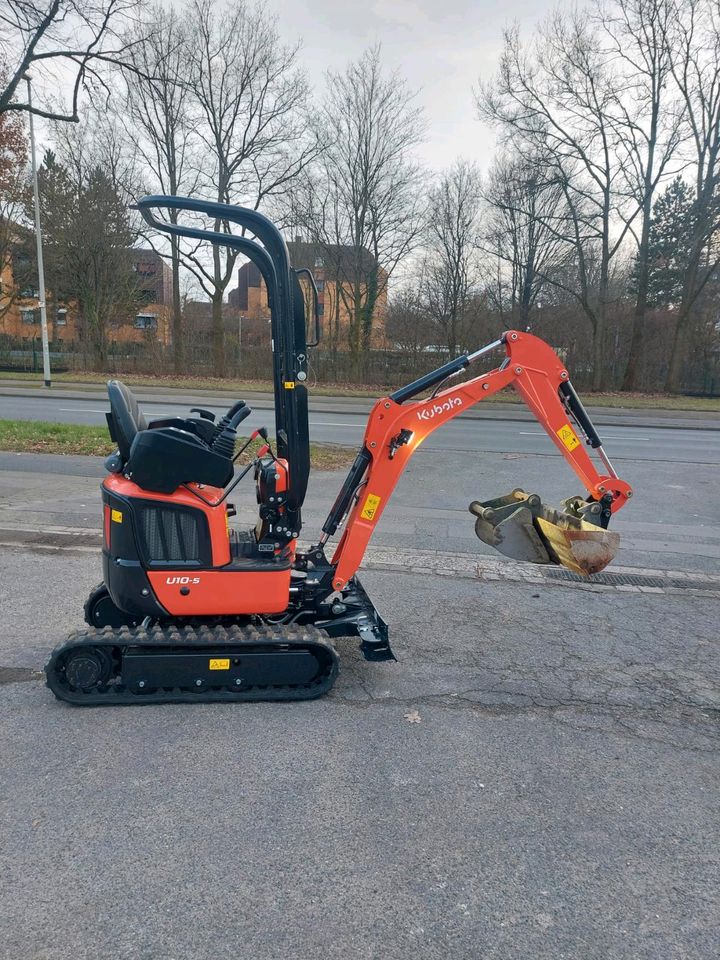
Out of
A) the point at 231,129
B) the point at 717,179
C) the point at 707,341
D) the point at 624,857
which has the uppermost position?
the point at 231,129

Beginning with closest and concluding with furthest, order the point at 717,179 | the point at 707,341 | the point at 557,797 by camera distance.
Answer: the point at 557,797 → the point at 717,179 → the point at 707,341

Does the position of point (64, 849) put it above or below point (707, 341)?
below

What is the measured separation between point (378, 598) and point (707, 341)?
34559 mm

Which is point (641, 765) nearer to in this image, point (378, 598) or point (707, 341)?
point (378, 598)

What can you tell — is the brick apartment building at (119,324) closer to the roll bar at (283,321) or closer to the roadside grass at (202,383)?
the roadside grass at (202,383)

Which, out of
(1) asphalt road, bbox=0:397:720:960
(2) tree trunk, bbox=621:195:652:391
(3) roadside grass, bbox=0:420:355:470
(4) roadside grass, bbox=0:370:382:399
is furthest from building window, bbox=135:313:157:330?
(1) asphalt road, bbox=0:397:720:960

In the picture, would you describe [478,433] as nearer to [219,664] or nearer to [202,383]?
[219,664]

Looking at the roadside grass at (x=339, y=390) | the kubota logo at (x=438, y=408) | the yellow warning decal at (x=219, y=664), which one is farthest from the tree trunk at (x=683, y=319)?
the yellow warning decal at (x=219, y=664)

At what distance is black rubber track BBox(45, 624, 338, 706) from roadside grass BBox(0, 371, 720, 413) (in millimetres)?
22134

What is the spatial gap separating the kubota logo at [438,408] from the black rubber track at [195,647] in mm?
1450

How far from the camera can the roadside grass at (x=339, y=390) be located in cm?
2623

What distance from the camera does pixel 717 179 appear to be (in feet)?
90.9

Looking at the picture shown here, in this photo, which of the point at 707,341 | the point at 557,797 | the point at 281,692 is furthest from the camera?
the point at 707,341

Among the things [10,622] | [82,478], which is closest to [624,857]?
[10,622]
